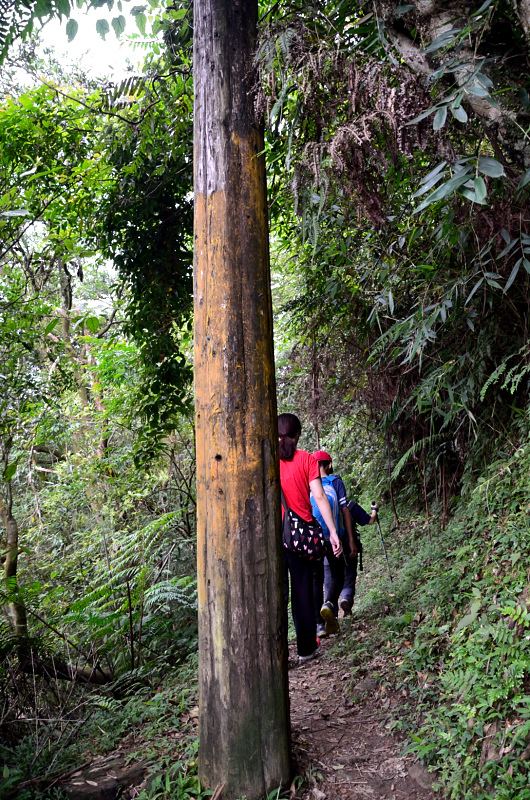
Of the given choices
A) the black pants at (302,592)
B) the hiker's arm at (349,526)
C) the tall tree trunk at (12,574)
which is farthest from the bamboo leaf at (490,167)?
the tall tree trunk at (12,574)

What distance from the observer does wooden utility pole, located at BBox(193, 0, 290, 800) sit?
275 centimetres

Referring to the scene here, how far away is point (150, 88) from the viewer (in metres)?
5.38

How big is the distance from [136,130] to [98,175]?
A: 25.5 inches

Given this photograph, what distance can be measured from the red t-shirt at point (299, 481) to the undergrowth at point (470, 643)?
45.3 inches

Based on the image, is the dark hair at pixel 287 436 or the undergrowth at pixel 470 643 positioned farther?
the dark hair at pixel 287 436

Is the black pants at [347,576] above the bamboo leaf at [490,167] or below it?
below

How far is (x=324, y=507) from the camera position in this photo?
461 centimetres

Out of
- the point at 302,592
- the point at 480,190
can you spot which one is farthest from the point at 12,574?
the point at 480,190

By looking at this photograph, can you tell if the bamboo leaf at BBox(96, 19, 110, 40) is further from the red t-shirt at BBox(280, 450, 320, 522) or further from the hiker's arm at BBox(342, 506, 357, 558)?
the hiker's arm at BBox(342, 506, 357, 558)

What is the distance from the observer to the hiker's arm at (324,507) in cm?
461

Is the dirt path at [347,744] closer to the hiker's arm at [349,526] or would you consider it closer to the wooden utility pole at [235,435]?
the wooden utility pole at [235,435]

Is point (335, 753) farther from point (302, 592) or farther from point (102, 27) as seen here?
point (102, 27)

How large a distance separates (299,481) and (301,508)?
227 millimetres

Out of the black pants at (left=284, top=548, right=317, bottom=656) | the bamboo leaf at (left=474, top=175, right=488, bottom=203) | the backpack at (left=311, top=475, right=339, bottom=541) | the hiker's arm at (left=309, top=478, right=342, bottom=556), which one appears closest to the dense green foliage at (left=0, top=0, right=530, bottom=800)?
the bamboo leaf at (left=474, top=175, right=488, bottom=203)
